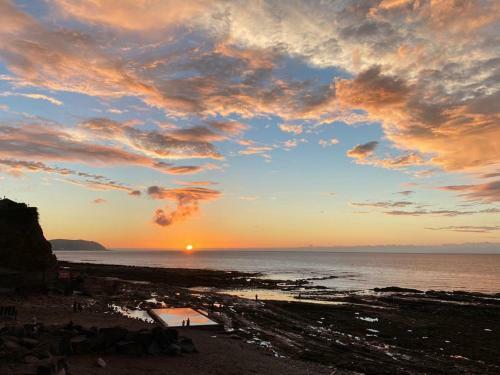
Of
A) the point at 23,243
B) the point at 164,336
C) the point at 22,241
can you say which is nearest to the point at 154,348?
the point at 164,336

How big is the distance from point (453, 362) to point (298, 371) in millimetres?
11530

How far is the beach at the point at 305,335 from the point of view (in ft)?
64.3

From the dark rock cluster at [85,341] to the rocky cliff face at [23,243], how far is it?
76.8ft

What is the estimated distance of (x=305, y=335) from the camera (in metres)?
29.6

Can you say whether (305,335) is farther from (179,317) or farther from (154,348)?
(154,348)

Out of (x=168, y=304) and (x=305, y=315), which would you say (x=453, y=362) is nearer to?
(x=305, y=315)

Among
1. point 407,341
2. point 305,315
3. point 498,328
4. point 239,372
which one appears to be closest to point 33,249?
point 305,315

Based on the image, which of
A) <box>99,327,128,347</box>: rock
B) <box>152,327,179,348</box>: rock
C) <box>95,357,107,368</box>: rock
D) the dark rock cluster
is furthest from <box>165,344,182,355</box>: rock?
<box>95,357,107,368</box>: rock

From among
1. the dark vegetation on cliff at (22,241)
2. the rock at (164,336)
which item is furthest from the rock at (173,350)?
the dark vegetation on cliff at (22,241)

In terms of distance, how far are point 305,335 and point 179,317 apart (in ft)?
33.4

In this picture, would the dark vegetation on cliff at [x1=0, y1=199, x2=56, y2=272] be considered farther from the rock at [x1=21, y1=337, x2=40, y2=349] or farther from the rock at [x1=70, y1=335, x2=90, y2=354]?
the rock at [x1=21, y1=337, x2=40, y2=349]

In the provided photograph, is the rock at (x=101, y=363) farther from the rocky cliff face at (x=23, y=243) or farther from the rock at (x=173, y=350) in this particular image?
the rocky cliff face at (x=23, y=243)

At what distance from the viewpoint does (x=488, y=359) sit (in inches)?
1001

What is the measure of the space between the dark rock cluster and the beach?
0.68 m
